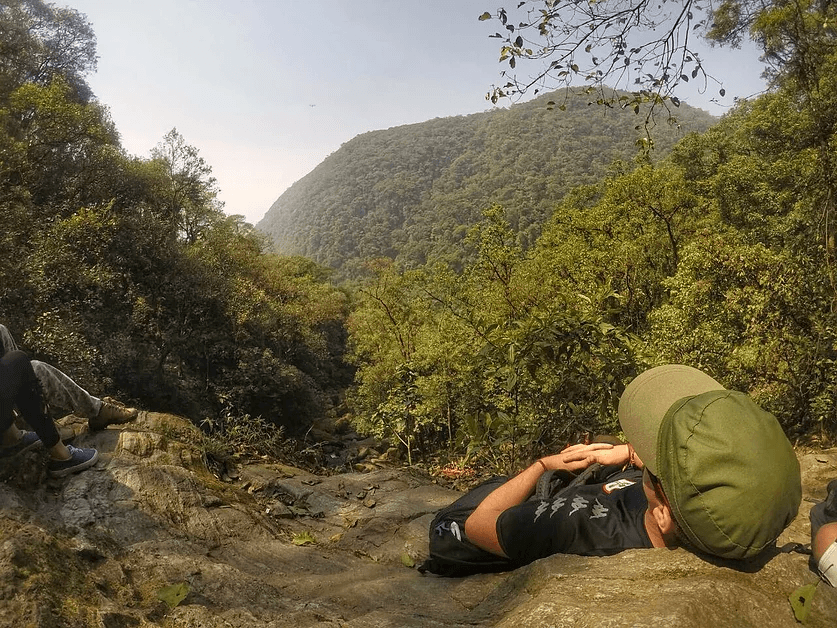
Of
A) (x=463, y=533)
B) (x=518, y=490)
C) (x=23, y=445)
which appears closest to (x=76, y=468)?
(x=23, y=445)

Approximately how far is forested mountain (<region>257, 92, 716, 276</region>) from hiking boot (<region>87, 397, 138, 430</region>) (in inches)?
2124

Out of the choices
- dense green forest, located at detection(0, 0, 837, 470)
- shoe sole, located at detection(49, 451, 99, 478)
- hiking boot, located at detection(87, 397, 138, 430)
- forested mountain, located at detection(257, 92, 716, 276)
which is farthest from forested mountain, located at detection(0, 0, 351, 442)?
forested mountain, located at detection(257, 92, 716, 276)

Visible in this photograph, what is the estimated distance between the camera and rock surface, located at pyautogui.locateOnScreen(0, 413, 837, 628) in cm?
148

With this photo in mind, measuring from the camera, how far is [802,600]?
1424mm

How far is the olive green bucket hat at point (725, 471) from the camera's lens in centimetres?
130

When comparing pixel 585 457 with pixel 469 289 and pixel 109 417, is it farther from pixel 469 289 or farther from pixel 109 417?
pixel 469 289

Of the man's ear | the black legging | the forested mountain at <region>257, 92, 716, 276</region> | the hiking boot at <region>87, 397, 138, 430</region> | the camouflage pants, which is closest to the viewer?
the man's ear

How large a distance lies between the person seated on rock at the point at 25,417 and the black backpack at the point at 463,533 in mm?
3323

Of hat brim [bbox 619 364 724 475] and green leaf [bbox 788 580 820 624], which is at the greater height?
hat brim [bbox 619 364 724 475]

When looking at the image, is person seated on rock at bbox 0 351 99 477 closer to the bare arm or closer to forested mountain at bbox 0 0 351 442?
the bare arm

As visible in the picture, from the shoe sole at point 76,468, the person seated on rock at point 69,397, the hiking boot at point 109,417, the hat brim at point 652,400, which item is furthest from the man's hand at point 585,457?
the hiking boot at point 109,417

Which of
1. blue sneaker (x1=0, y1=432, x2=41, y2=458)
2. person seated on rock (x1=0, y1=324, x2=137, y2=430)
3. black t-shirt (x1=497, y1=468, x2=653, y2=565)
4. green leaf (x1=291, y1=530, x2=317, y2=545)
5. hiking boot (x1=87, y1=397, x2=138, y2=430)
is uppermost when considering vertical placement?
person seated on rock (x1=0, y1=324, x2=137, y2=430)

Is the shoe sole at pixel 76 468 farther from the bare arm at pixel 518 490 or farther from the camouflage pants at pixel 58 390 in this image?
the bare arm at pixel 518 490

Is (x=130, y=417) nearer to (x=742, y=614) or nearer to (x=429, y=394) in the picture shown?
(x=742, y=614)
